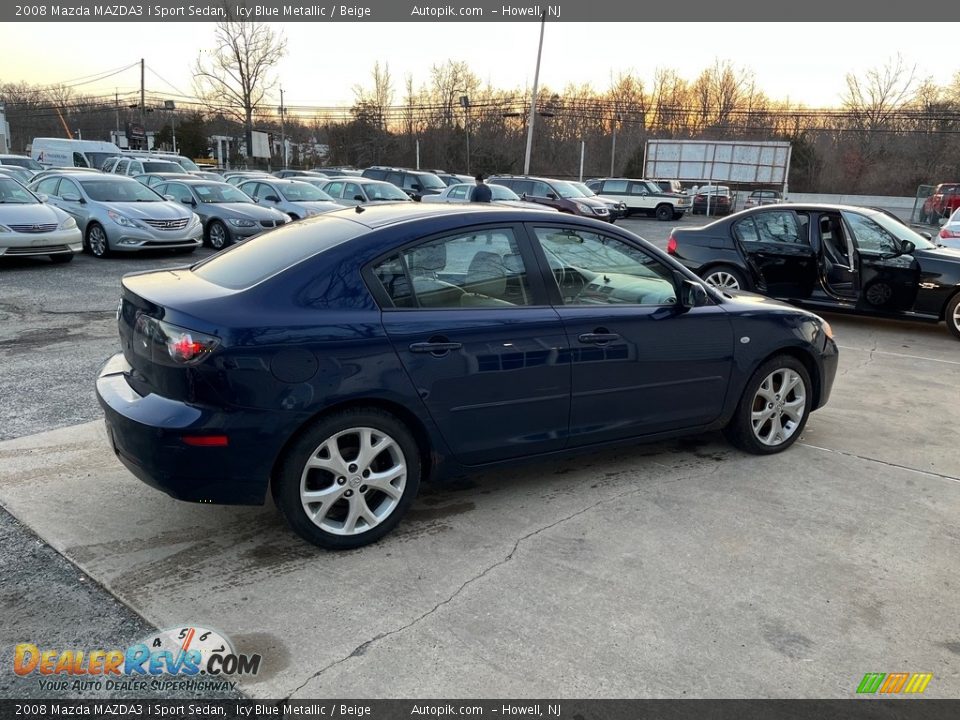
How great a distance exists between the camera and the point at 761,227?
31.4 ft

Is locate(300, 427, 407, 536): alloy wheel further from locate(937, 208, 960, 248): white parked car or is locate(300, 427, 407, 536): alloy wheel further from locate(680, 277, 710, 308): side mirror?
locate(937, 208, 960, 248): white parked car

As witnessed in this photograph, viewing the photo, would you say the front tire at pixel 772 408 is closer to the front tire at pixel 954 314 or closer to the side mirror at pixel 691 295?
the side mirror at pixel 691 295

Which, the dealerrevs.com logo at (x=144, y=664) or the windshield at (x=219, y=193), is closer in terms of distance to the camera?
the dealerrevs.com logo at (x=144, y=664)

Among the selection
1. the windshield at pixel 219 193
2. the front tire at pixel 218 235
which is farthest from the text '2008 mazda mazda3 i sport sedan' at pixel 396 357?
the windshield at pixel 219 193

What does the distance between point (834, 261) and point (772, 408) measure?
5.24 metres

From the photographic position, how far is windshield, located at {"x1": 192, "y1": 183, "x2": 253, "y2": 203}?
15.8 metres

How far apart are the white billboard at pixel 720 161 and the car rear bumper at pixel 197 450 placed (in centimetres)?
3997

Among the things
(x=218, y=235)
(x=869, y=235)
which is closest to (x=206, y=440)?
(x=869, y=235)

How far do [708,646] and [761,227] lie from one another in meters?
7.79

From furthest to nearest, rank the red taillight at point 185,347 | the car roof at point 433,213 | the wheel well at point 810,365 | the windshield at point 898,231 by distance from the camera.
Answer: the windshield at point 898,231 < the wheel well at point 810,365 < the car roof at point 433,213 < the red taillight at point 185,347

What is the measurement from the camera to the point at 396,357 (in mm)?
3424

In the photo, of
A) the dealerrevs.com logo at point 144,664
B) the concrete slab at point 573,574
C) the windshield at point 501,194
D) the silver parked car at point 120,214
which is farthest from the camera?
the windshield at point 501,194

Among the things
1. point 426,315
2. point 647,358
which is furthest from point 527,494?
point 426,315

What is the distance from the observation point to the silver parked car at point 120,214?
13211 mm
